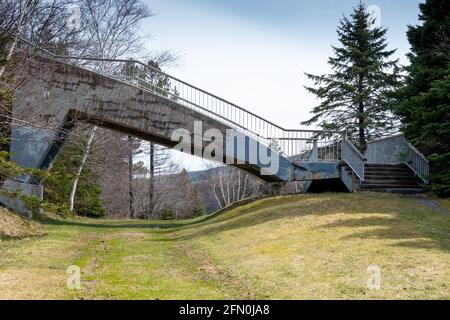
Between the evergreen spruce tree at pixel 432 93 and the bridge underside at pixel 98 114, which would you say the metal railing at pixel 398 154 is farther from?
the bridge underside at pixel 98 114

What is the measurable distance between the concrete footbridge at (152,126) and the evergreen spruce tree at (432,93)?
1.16m

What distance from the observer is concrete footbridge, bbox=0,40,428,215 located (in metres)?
16.7

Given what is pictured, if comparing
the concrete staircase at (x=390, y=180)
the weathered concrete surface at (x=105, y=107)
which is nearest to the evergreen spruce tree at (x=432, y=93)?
the concrete staircase at (x=390, y=180)

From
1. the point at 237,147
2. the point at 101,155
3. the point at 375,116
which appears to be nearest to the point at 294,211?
the point at 237,147

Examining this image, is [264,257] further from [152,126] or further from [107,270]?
→ [152,126]

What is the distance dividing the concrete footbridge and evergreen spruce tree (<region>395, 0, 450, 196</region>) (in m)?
1.16

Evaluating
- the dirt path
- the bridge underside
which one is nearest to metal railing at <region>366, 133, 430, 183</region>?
the bridge underside

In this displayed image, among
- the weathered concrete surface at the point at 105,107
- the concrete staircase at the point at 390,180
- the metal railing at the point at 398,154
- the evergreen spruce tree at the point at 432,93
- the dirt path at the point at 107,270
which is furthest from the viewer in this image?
the metal railing at the point at 398,154

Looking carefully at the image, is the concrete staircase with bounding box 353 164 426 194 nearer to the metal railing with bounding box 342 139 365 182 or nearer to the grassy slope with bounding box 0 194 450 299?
the metal railing with bounding box 342 139 365 182

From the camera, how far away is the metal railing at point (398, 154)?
18.4m

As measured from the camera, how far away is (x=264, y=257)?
962 centimetres

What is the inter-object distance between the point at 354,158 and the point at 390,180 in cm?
164

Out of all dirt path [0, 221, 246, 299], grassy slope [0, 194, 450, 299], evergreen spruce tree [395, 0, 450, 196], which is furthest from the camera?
Result: evergreen spruce tree [395, 0, 450, 196]
